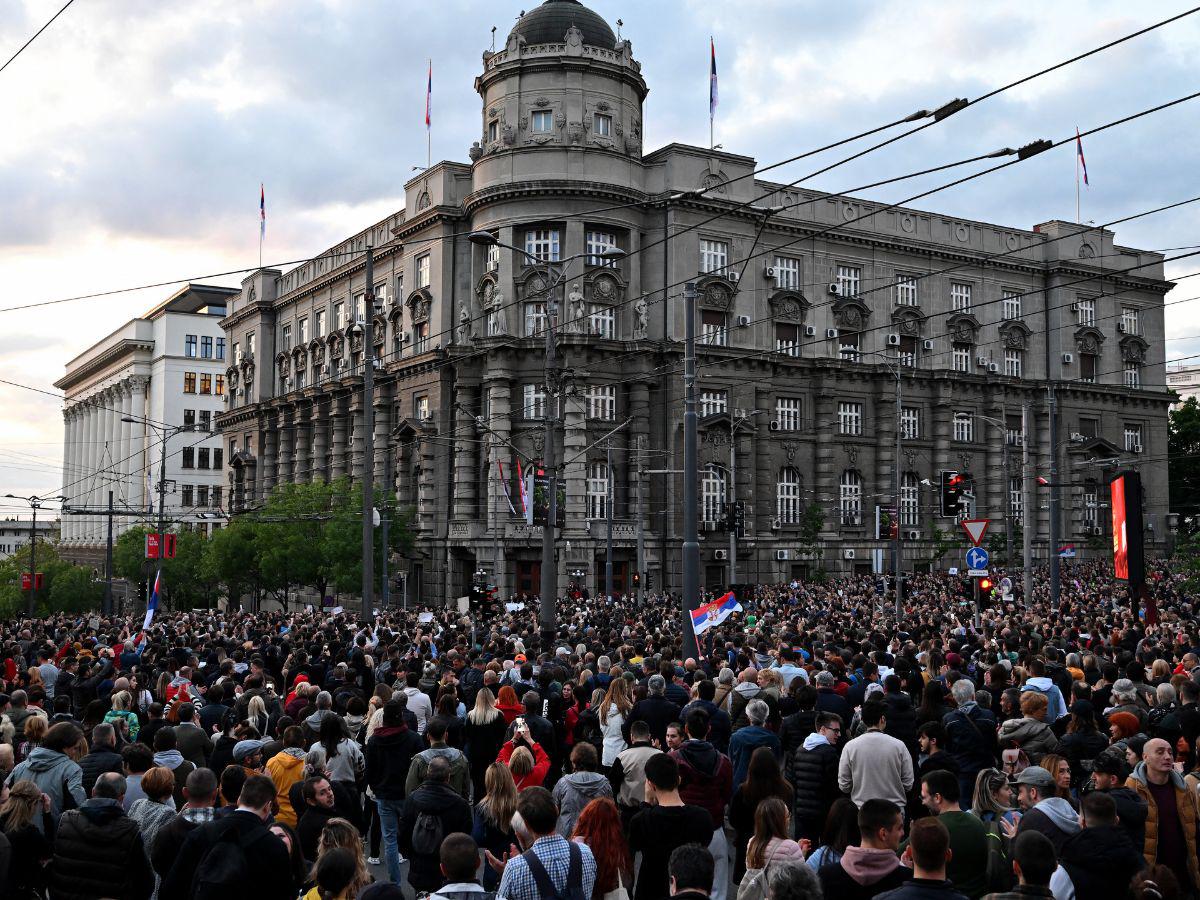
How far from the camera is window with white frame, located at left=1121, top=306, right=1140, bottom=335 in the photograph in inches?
3248

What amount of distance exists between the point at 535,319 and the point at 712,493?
526 inches

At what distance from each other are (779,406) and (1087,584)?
20.2 m

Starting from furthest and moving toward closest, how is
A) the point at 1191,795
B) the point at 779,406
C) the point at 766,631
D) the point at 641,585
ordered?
the point at 779,406
the point at 641,585
the point at 766,631
the point at 1191,795

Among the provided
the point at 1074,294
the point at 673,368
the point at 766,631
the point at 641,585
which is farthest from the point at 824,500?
the point at 766,631

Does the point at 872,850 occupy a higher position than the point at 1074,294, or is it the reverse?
the point at 1074,294

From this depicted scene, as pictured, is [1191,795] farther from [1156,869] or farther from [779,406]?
[779,406]

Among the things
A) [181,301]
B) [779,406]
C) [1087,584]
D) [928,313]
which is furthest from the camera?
[181,301]

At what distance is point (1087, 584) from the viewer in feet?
169

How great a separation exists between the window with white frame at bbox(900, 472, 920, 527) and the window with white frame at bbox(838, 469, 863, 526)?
3697 millimetres

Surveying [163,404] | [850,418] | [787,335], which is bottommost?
[850,418]

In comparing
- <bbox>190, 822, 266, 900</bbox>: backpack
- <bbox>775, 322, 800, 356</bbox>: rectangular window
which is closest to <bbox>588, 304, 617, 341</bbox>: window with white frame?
<bbox>775, 322, 800, 356</bbox>: rectangular window

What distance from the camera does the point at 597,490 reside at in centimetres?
5869

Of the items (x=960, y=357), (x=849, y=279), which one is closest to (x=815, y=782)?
(x=849, y=279)

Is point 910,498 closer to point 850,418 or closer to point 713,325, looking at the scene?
point 850,418
